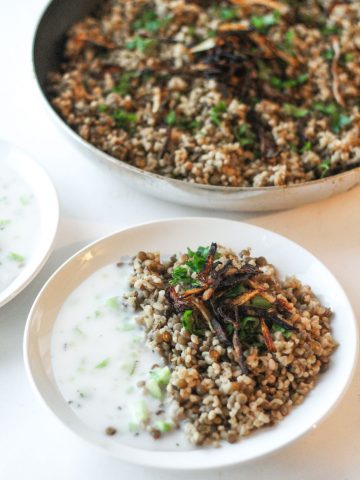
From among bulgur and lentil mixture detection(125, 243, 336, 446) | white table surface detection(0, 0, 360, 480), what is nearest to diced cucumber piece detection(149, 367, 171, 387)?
bulgur and lentil mixture detection(125, 243, 336, 446)

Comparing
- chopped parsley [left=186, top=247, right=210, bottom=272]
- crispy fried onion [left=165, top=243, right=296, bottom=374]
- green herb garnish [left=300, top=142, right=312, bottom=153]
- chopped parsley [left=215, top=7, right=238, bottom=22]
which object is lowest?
crispy fried onion [left=165, top=243, right=296, bottom=374]

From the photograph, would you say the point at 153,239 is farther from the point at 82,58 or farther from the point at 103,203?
the point at 82,58

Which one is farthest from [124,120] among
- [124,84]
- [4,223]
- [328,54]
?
[328,54]

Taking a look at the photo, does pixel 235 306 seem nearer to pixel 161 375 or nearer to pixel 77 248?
pixel 161 375

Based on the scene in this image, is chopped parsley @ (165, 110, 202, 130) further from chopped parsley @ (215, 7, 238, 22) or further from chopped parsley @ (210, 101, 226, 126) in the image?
chopped parsley @ (215, 7, 238, 22)

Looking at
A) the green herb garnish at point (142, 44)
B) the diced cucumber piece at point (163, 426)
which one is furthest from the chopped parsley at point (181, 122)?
the diced cucumber piece at point (163, 426)

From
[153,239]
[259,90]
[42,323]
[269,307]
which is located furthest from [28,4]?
[269,307]

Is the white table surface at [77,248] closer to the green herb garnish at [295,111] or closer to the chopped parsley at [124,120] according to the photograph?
the chopped parsley at [124,120]
